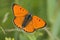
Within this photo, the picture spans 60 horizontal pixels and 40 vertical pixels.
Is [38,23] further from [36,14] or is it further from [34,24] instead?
Result: [36,14]

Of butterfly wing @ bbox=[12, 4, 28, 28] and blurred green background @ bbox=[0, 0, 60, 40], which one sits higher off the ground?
butterfly wing @ bbox=[12, 4, 28, 28]

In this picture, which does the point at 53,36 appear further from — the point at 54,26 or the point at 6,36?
the point at 6,36

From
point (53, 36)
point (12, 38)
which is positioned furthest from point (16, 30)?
point (53, 36)

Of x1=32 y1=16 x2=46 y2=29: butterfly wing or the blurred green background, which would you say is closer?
x1=32 y1=16 x2=46 y2=29: butterfly wing

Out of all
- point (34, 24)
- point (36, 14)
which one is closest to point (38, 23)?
point (34, 24)
